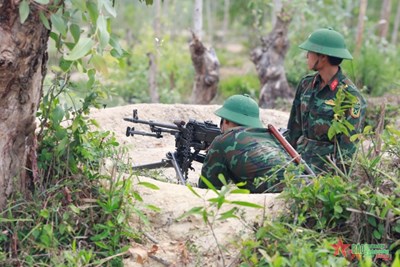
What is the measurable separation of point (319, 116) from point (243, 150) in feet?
3.55

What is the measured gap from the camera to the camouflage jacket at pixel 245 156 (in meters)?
5.43

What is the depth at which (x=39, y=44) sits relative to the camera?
4574 mm

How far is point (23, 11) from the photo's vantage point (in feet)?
13.5

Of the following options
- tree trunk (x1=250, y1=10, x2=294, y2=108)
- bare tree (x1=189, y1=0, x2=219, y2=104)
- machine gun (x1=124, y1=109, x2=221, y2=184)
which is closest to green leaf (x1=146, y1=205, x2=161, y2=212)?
machine gun (x1=124, y1=109, x2=221, y2=184)

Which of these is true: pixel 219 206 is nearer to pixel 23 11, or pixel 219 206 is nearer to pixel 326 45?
pixel 23 11

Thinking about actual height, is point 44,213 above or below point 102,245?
above

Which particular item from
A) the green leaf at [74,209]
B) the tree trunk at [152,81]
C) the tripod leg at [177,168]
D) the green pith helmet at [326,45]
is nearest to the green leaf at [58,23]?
the green leaf at [74,209]

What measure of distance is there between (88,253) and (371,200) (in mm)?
1494

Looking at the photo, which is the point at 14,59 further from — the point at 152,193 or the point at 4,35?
the point at 152,193

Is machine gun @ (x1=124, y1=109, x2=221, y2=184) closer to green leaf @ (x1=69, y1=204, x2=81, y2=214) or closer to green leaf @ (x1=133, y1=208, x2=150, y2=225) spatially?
green leaf @ (x1=133, y1=208, x2=150, y2=225)

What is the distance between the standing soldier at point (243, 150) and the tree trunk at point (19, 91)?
1317 mm

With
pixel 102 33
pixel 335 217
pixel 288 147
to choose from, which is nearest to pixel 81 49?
pixel 102 33

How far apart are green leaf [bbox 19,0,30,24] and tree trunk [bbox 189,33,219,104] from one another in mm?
6765

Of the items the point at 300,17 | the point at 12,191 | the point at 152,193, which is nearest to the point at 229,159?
the point at 152,193
